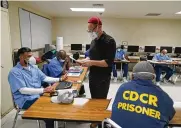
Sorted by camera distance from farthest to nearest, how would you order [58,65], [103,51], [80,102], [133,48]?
[133,48], [58,65], [103,51], [80,102]

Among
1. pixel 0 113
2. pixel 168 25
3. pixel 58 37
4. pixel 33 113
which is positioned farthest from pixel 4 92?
pixel 168 25

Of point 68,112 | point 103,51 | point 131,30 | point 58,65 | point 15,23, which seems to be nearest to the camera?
point 68,112

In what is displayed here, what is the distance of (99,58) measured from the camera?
2.09 m

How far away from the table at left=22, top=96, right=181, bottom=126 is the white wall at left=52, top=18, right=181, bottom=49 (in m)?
6.12

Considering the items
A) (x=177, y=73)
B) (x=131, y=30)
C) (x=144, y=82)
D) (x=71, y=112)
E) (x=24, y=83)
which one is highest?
(x=131, y=30)

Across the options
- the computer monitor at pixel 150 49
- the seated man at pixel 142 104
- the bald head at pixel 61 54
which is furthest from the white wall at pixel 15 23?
the computer monitor at pixel 150 49

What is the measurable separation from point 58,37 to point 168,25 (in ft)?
16.3

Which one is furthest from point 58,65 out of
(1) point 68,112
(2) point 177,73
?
(2) point 177,73

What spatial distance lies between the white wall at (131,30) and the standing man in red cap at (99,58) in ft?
18.3

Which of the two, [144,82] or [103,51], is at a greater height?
[103,51]

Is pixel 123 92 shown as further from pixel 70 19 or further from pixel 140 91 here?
pixel 70 19

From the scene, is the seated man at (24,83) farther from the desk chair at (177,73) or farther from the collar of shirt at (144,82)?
the desk chair at (177,73)

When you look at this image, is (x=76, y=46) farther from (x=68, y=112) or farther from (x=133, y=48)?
(x=68, y=112)

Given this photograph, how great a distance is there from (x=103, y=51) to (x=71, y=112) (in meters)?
0.86
